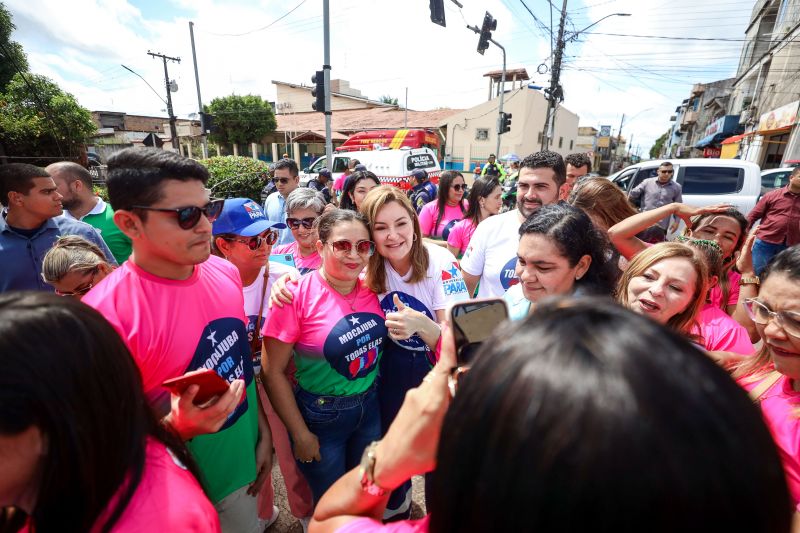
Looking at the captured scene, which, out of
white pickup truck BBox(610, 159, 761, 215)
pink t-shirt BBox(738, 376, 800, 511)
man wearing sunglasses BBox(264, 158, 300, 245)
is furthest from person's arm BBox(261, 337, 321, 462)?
white pickup truck BBox(610, 159, 761, 215)

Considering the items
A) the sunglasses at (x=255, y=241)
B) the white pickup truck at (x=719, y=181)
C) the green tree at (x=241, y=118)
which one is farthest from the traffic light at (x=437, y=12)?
the green tree at (x=241, y=118)

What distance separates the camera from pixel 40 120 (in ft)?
55.4

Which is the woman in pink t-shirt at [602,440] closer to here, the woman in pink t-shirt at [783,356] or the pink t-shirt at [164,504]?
the pink t-shirt at [164,504]

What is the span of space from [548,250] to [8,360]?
1.86 m

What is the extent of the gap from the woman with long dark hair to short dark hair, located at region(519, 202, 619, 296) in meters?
3.14

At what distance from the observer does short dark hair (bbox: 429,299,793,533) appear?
0.44m

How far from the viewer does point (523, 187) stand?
2992 millimetres

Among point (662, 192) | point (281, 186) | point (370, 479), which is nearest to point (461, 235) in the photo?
point (281, 186)

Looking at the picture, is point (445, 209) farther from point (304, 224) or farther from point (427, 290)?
point (427, 290)

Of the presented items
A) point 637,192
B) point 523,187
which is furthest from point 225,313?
point 637,192

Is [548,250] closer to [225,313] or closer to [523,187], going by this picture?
[523,187]

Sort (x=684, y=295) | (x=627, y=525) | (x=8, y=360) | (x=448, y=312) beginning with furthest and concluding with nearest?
(x=684, y=295) → (x=448, y=312) → (x=8, y=360) → (x=627, y=525)

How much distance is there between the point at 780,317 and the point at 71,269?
10.4 ft

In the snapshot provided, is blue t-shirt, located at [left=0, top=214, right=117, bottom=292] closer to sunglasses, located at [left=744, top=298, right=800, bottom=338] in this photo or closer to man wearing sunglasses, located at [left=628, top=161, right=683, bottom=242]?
sunglasses, located at [left=744, top=298, right=800, bottom=338]
